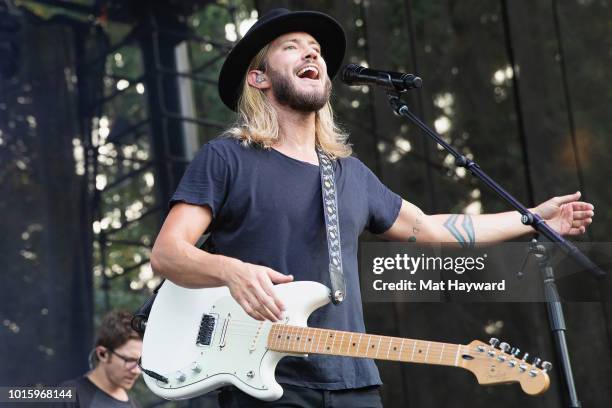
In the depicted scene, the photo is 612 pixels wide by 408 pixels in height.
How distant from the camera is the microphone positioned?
3.07m

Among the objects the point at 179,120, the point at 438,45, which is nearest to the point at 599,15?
the point at 438,45

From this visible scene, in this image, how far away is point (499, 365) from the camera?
2566 mm

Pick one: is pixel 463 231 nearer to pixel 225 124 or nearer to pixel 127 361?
pixel 127 361

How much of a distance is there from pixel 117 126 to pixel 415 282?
5766mm

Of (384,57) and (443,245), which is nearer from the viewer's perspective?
(443,245)

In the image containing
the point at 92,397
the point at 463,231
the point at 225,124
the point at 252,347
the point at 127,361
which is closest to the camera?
the point at 252,347

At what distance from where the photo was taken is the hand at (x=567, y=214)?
122 inches

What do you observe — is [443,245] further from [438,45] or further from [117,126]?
[117,126]

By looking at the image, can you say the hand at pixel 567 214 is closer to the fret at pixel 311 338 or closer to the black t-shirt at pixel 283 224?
the black t-shirt at pixel 283 224

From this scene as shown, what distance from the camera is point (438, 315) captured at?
21.1 ft

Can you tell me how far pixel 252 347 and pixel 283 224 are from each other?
0.40m

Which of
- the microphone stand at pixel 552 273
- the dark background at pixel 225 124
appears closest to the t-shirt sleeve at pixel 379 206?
the microphone stand at pixel 552 273

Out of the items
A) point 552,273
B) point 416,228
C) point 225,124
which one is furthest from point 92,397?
point 225,124

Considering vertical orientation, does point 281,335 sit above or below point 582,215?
below
